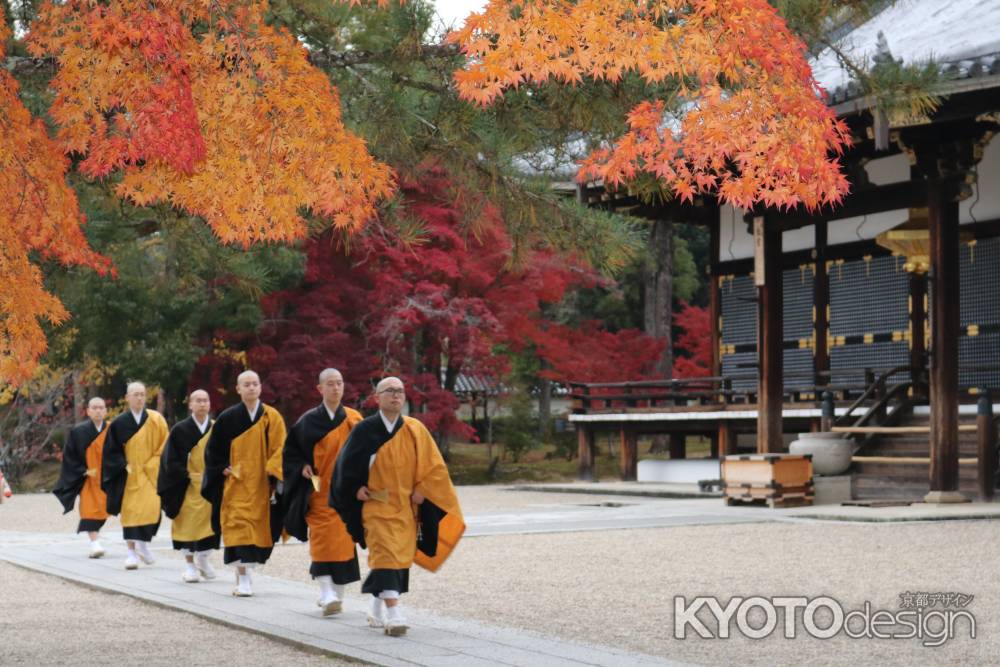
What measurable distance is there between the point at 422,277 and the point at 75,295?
6.07 metres

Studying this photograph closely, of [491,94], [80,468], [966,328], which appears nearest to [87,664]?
[491,94]

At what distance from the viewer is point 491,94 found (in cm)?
623

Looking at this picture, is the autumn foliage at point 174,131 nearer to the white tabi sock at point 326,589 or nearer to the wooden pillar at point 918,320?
the white tabi sock at point 326,589

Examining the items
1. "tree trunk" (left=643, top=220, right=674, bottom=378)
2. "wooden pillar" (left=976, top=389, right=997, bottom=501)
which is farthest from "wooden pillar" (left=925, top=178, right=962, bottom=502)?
"tree trunk" (left=643, top=220, right=674, bottom=378)

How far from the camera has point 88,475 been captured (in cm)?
1261

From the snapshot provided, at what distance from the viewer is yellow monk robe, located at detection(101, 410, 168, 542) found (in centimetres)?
1181

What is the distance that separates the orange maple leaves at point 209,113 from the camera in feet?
20.0

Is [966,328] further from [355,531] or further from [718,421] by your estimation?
[355,531]

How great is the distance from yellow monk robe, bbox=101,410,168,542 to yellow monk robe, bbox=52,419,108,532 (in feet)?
1.12

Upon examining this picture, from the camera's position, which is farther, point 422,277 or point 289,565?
point 422,277

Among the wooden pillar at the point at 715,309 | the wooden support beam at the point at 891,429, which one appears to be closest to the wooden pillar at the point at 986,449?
the wooden support beam at the point at 891,429

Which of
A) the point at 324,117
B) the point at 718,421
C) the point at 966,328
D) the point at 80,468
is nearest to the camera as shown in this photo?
the point at 324,117

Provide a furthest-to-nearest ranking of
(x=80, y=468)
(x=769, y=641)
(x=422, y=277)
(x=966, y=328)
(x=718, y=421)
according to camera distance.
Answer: (x=422, y=277), (x=718, y=421), (x=966, y=328), (x=80, y=468), (x=769, y=641)

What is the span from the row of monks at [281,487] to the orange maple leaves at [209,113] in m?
1.23
